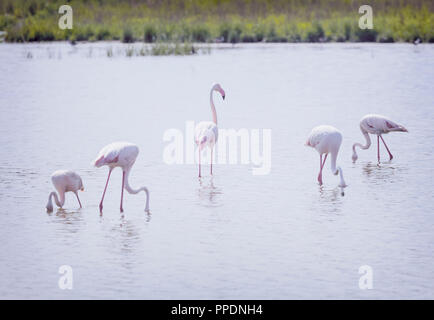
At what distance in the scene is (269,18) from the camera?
1485 inches

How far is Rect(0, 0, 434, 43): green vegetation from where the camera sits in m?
32.6

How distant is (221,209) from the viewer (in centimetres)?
860

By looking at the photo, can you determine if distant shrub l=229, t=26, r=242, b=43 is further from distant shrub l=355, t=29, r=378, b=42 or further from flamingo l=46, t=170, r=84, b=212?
flamingo l=46, t=170, r=84, b=212

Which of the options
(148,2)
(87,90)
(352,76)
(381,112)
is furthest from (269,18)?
(381,112)

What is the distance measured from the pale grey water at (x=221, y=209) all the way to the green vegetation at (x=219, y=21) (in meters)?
14.1

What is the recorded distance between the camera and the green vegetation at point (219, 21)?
1283 inches

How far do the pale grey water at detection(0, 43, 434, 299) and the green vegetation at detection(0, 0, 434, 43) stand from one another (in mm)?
14083

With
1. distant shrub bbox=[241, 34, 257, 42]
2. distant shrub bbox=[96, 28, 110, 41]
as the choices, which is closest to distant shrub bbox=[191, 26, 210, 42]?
distant shrub bbox=[241, 34, 257, 42]

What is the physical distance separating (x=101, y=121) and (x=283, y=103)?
4.09 m

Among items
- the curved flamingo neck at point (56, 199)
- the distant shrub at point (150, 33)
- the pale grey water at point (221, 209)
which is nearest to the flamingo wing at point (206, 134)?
the pale grey water at point (221, 209)

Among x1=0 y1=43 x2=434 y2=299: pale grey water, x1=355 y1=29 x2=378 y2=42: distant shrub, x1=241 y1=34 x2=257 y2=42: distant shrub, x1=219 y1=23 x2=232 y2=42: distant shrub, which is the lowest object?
x1=0 y1=43 x2=434 y2=299: pale grey water

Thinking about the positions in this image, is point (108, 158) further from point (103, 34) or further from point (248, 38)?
point (103, 34)

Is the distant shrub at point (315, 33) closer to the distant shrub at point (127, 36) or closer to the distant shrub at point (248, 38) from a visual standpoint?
the distant shrub at point (248, 38)

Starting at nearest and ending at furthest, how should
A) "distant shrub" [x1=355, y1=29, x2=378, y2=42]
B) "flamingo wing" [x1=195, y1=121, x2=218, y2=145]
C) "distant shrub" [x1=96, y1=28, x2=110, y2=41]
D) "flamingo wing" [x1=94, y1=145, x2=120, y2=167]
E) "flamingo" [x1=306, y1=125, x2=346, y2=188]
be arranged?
"flamingo wing" [x1=94, y1=145, x2=120, y2=167]
"flamingo" [x1=306, y1=125, x2=346, y2=188]
"flamingo wing" [x1=195, y1=121, x2=218, y2=145]
"distant shrub" [x1=355, y1=29, x2=378, y2=42]
"distant shrub" [x1=96, y1=28, x2=110, y2=41]
